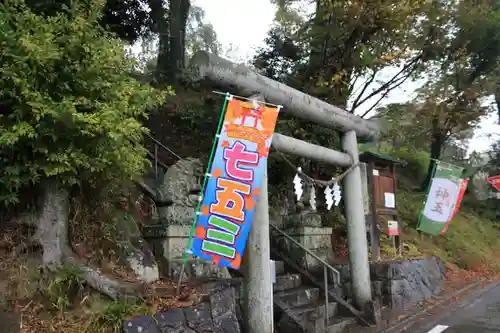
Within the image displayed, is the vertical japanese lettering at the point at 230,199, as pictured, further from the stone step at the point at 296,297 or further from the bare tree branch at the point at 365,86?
the bare tree branch at the point at 365,86

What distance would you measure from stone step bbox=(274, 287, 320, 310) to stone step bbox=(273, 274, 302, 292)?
0.11 meters

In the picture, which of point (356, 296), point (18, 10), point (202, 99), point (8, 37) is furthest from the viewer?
point (202, 99)

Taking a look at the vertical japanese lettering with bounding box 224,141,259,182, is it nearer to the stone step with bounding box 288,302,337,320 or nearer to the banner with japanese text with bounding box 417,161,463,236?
the stone step with bounding box 288,302,337,320

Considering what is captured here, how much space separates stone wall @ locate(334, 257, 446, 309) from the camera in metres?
8.59

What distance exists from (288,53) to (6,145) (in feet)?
31.0

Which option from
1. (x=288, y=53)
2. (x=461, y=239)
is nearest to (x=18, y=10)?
(x=288, y=53)

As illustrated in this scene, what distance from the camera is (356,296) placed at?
25.2 feet

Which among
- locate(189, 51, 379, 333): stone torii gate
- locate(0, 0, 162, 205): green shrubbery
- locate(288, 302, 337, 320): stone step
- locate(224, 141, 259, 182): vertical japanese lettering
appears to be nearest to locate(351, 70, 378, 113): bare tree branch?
locate(189, 51, 379, 333): stone torii gate

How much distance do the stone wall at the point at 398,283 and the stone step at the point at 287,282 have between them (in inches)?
41.2

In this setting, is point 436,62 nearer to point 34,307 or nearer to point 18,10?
point 18,10

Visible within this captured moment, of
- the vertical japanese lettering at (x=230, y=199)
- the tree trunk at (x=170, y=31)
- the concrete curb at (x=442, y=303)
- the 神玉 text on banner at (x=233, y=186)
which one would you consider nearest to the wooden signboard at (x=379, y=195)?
the concrete curb at (x=442, y=303)

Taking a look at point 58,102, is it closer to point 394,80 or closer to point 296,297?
point 296,297

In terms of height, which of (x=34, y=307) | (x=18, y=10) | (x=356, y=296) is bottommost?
(x=356, y=296)

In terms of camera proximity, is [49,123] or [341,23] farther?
[341,23]
